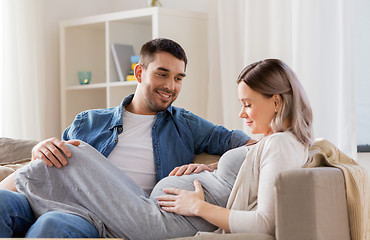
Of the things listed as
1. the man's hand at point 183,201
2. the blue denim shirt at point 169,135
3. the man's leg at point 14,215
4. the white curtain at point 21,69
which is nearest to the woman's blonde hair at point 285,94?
the man's hand at point 183,201

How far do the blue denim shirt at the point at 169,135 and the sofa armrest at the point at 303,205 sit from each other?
68cm

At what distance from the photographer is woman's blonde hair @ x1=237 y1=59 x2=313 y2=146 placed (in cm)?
168

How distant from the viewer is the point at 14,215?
1.63m

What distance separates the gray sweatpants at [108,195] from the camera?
1.68 meters

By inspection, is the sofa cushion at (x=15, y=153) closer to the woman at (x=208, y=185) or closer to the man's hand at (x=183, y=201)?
the woman at (x=208, y=185)

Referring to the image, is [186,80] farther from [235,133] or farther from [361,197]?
[361,197]

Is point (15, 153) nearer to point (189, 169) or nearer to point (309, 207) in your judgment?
point (189, 169)

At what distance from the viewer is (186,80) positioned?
3.48 metres

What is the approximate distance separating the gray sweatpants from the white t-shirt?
30 cm

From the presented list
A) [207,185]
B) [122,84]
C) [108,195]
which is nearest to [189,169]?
[207,185]

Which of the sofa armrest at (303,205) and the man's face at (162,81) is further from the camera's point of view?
the man's face at (162,81)

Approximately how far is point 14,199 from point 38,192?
0.11 meters

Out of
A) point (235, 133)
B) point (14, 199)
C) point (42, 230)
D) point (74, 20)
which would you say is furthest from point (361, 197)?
point (74, 20)

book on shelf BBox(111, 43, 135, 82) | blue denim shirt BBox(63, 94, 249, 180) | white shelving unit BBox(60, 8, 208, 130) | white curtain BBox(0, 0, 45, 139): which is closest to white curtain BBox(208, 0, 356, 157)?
white shelving unit BBox(60, 8, 208, 130)
